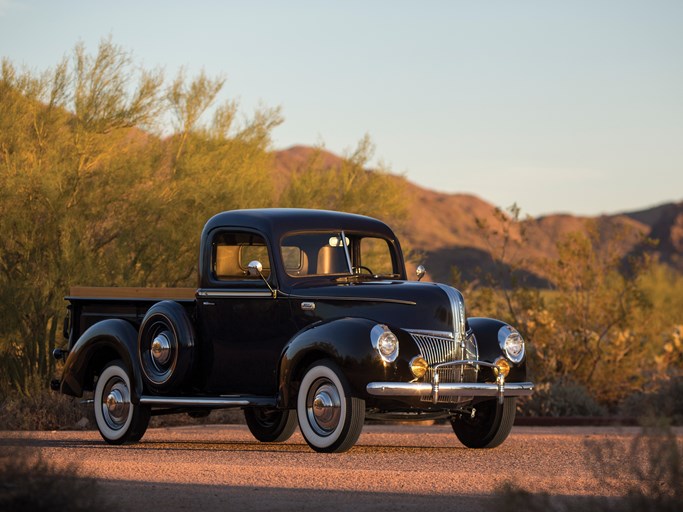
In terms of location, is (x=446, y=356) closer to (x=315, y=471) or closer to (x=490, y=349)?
(x=490, y=349)

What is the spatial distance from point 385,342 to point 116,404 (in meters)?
3.45

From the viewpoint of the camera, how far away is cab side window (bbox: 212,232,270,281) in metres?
13.3

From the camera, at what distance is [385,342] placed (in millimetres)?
11609

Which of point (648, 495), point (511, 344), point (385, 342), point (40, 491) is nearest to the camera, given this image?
point (40, 491)

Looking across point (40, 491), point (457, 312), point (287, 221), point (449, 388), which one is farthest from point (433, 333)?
point (40, 491)

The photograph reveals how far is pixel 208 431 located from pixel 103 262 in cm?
480

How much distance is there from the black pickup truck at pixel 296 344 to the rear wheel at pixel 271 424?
0.02m

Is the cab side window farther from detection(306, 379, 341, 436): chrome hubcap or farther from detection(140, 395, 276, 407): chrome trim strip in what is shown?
detection(306, 379, 341, 436): chrome hubcap

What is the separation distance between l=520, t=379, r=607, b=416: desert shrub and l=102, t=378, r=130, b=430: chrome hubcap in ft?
27.1

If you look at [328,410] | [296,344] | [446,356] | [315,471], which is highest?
[296,344]

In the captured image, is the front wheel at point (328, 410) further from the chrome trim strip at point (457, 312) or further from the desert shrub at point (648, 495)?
the desert shrub at point (648, 495)

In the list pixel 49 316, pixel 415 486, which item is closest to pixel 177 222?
pixel 49 316

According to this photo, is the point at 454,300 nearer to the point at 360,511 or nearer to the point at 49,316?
the point at 360,511

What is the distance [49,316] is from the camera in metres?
19.4
